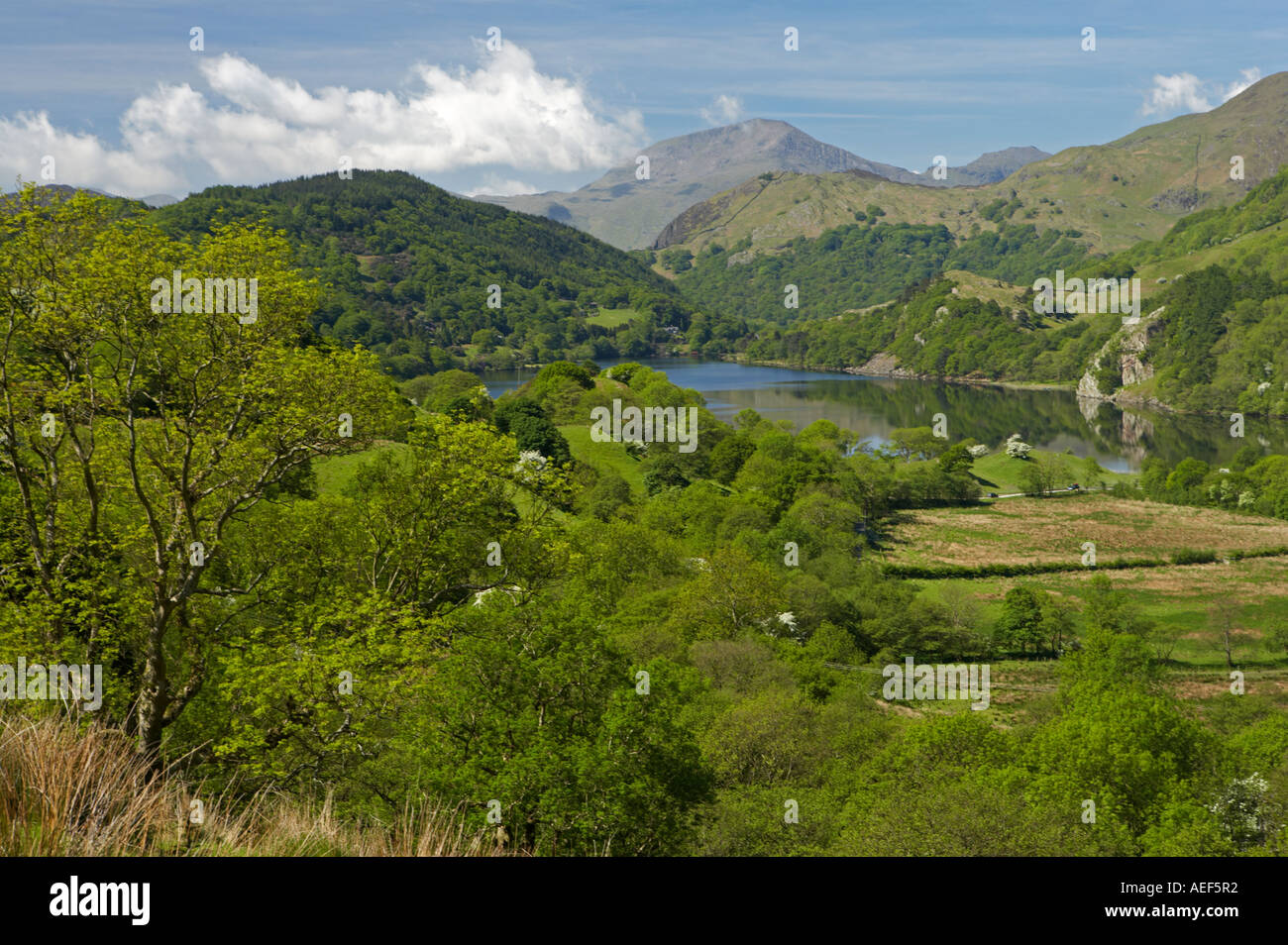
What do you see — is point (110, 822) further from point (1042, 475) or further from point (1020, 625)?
point (1042, 475)

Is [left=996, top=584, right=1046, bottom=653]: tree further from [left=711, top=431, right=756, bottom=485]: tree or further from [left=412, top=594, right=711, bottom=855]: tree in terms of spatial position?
[left=412, top=594, right=711, bottom=855]: tree

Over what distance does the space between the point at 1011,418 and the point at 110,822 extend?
16448 cm

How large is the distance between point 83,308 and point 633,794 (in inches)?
453

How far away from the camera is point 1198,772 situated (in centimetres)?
2614

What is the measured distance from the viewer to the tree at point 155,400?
13.9m

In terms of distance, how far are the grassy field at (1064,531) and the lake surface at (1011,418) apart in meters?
32.9

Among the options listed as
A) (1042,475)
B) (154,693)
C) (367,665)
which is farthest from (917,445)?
(154,693)

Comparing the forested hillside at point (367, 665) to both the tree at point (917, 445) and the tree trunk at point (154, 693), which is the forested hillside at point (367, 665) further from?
the tree at point (917, 445)

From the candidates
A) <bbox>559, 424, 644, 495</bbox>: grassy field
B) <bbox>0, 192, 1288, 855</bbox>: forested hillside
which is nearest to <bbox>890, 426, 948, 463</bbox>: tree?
<bbox>559, 424, 644, 495</bbox>: grassy field

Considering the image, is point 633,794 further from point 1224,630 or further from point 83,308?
point 1224,630

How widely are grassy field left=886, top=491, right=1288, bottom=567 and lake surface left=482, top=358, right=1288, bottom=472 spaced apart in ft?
108

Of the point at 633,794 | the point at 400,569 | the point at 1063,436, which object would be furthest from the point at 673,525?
the point at 1063,436

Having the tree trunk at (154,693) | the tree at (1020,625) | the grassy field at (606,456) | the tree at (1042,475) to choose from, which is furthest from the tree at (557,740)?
the tree at (1042,475)

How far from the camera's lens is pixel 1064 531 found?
7550 cm
